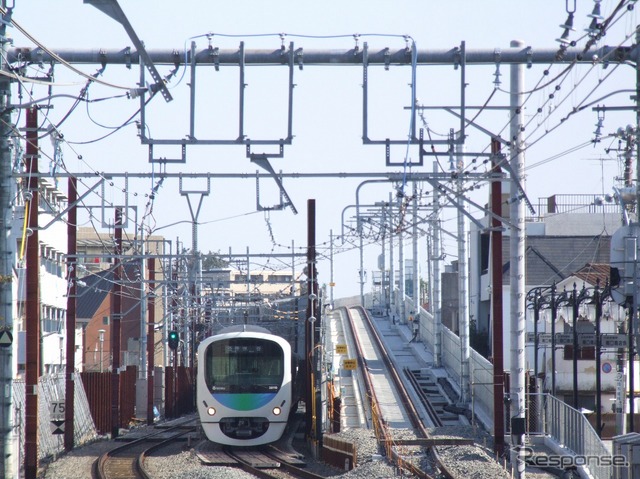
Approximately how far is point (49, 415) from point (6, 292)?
9602 millimetres

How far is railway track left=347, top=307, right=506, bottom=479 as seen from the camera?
65.4ft

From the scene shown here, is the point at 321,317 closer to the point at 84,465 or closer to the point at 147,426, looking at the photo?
the point at 84,465

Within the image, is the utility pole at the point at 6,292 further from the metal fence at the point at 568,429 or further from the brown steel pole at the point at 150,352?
the brown steel pole at the point at 150,352

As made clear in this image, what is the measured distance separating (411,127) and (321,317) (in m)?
13.7

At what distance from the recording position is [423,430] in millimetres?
26703

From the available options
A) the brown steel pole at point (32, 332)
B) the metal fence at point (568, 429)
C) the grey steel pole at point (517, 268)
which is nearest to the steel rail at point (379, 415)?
the grey steel pole at point (517, 268)

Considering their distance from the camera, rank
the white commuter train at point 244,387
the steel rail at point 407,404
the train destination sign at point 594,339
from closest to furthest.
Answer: the steel rail at point 407,404 → the train destination sign at point 594,339 → the white commuter train at point 244,387

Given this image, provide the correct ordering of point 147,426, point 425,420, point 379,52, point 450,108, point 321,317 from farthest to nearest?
point 147,426 → point 425,420 → point 321,317 → point 450,108 → point 379,52

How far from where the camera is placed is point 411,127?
13797mm

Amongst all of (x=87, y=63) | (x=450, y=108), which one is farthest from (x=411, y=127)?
(x=87, y=63)

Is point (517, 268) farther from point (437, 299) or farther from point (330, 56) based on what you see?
point (437, 299)

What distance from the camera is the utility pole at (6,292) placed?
14.6 m

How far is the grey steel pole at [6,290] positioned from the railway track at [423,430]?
7.18 meters

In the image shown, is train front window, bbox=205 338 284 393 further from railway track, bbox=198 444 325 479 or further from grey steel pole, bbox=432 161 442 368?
grey steel pole, bbox=432 161 442 368
